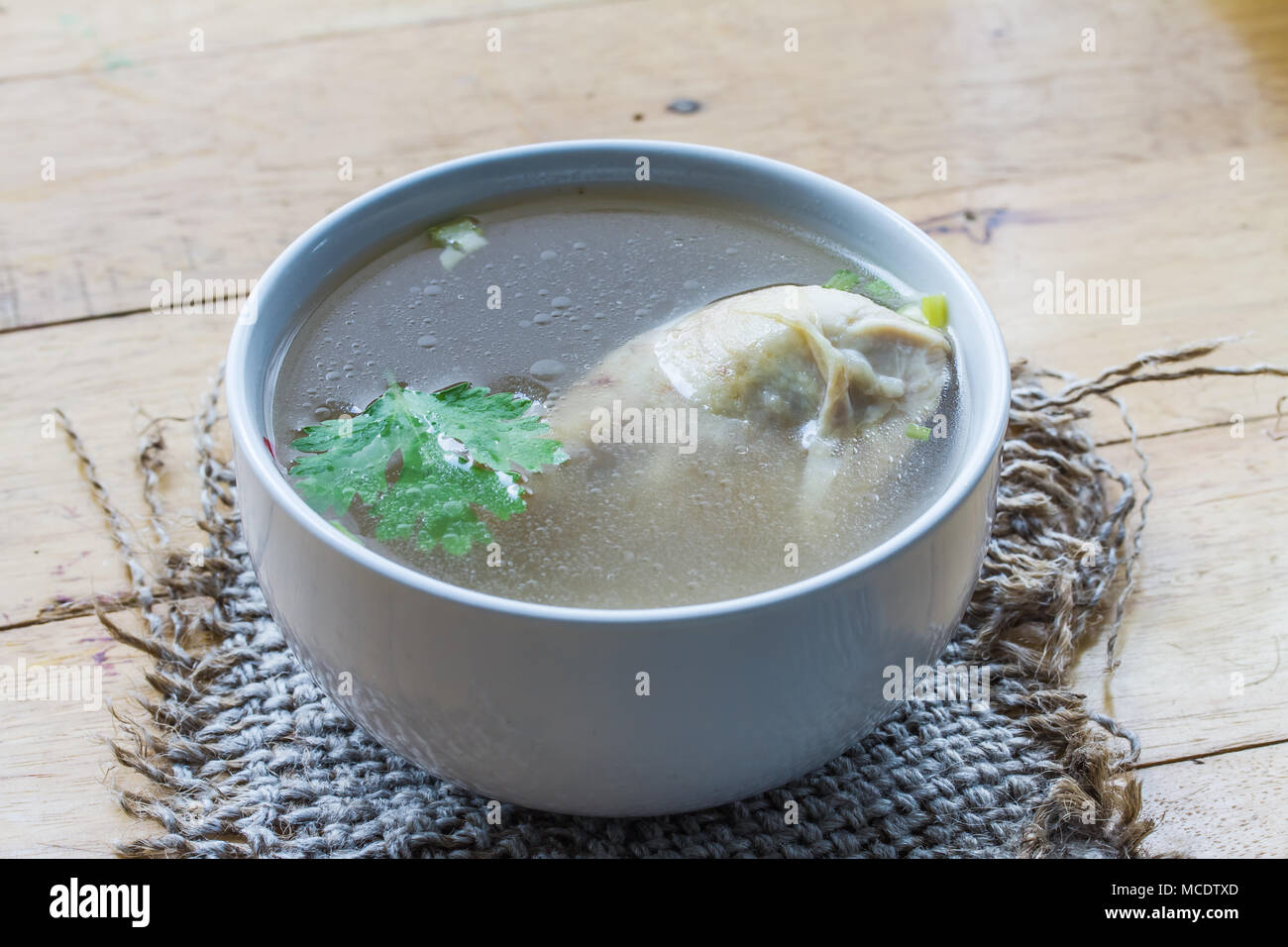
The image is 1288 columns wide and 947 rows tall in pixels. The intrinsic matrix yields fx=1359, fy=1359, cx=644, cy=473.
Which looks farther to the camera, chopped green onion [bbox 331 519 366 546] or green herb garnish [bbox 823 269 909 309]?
green herb garnish [bbox 823 269 909 309]

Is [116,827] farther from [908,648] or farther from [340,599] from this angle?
[908,648]

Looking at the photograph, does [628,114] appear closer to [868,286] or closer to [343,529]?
[868,286]

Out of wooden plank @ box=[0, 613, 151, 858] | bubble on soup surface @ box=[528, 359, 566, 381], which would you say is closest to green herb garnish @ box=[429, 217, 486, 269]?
bubble on soup surface @ box=[528, 359, 566, 381]

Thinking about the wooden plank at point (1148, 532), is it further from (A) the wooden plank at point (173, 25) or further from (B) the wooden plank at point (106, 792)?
(A) the wooden plank at point (173, 25)

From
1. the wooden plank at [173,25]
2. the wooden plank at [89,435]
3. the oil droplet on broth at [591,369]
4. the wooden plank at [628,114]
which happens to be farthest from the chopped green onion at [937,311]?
the wooden plank at [173,25]

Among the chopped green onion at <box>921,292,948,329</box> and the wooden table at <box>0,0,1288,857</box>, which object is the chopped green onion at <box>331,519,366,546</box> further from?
the chopped green onion at <box>921,292,948,329</box>

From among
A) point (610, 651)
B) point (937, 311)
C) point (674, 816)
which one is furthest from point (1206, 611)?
point (610, 651)
